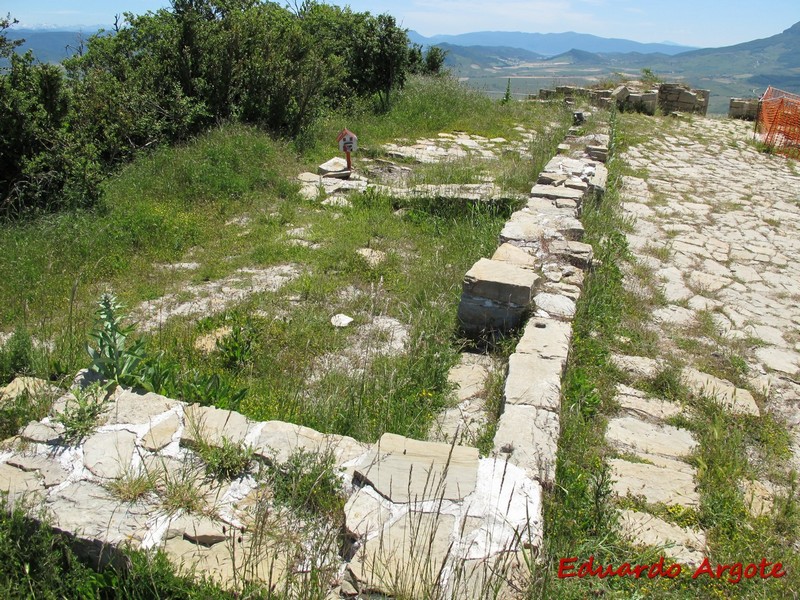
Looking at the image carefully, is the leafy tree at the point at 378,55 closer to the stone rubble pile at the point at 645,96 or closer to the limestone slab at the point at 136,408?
the stone rubble pile at the point at 645,96

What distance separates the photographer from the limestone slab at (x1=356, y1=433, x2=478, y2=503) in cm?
244

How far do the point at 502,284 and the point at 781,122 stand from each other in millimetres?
11560

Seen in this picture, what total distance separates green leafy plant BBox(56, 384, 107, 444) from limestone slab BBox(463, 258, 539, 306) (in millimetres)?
2498

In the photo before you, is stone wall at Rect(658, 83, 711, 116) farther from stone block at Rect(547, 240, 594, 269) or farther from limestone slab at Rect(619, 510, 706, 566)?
limestone slab at Rect(619, 510, 706, 566)

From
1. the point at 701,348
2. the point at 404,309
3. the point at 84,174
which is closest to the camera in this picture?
the point at 701,348

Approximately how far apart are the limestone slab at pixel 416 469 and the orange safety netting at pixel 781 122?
38.5 feet

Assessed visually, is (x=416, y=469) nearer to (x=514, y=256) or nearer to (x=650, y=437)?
(x=650, y=437)

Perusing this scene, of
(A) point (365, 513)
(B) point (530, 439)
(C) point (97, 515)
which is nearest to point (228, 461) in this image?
(C) point (97, 515)

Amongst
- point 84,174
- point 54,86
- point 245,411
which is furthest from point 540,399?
point 54,86

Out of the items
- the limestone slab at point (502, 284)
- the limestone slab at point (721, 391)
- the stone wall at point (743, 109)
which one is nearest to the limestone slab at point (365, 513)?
the limestone slab at point (502, 284)

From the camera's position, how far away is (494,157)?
9766mm

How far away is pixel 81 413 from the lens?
2.81 m

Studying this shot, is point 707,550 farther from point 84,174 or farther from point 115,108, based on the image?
point 115,108

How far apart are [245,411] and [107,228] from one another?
369cm
